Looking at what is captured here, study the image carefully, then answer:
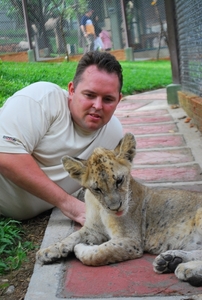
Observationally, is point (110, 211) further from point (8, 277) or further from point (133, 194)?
point (8, 277)

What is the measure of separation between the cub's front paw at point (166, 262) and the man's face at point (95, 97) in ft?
5.01

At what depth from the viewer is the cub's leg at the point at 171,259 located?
12.0 feet

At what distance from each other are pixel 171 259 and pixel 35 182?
147 cm

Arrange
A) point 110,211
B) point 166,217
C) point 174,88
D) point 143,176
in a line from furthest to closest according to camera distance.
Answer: point 174,88
point 143,176
point 166,217
point 110,211

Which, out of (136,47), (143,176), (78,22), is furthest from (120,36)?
(143,176)

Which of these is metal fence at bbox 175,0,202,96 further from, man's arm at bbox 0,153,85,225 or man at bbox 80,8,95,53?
man at bbox 80,8,95,53

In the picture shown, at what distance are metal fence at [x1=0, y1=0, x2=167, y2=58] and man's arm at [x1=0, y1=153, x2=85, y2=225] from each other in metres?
17.2

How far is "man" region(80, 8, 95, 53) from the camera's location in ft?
72.4

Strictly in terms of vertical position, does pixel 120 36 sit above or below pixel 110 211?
above

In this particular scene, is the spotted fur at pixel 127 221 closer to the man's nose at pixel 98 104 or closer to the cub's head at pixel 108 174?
the cub's head at pixel 108 174

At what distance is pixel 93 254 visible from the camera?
3.87 m

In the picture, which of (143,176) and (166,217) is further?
(143,176)

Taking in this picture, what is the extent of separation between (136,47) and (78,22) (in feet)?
11.9

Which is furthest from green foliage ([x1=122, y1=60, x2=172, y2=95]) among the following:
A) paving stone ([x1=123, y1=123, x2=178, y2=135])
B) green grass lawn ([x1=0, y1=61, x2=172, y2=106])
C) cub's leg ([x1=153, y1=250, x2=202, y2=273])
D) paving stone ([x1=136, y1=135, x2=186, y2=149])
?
cub's leg ([x1=153, y1=250, x2=202, y2=273])
